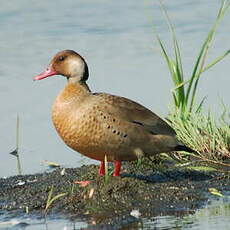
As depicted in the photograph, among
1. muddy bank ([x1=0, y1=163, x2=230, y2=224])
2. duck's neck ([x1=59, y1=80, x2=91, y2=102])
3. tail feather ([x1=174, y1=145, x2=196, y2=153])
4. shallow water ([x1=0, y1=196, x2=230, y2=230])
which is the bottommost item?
shallow water ([x1=0, y1=196, x2=230, y2=230])

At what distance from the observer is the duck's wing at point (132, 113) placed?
29.9 feet

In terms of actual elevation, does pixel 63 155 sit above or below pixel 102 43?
below

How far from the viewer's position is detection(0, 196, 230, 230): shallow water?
7550 mm

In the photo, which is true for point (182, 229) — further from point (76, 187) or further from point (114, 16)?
point (114, 16)

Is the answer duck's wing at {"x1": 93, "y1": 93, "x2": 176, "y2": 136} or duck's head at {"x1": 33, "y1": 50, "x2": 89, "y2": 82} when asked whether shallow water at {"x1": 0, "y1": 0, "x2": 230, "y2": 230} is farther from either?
duck's wing at {"x1": 93, "y1": 93, "x2": 176, "y2": 136}

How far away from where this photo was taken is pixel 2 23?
1459cm

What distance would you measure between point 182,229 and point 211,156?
231 centimetres

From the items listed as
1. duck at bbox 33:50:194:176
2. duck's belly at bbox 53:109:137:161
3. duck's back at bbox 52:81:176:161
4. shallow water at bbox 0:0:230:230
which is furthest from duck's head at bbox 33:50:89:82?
shallow water at bbox 0:0:230:230

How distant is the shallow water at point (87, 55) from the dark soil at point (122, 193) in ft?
3.05

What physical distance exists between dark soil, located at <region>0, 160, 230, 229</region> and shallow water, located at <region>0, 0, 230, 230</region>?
0.93m

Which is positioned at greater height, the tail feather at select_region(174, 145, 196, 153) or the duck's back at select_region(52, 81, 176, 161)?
the duck's back at select_region(52, 81, 176, 161)

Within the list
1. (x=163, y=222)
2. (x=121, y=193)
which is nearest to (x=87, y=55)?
(x=121, y=193)

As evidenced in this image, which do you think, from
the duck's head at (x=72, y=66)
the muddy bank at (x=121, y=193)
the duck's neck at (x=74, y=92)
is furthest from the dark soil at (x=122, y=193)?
the duck's head at (x=72, y=66)

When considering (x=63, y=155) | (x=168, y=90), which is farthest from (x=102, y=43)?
(x=63, y=155)
